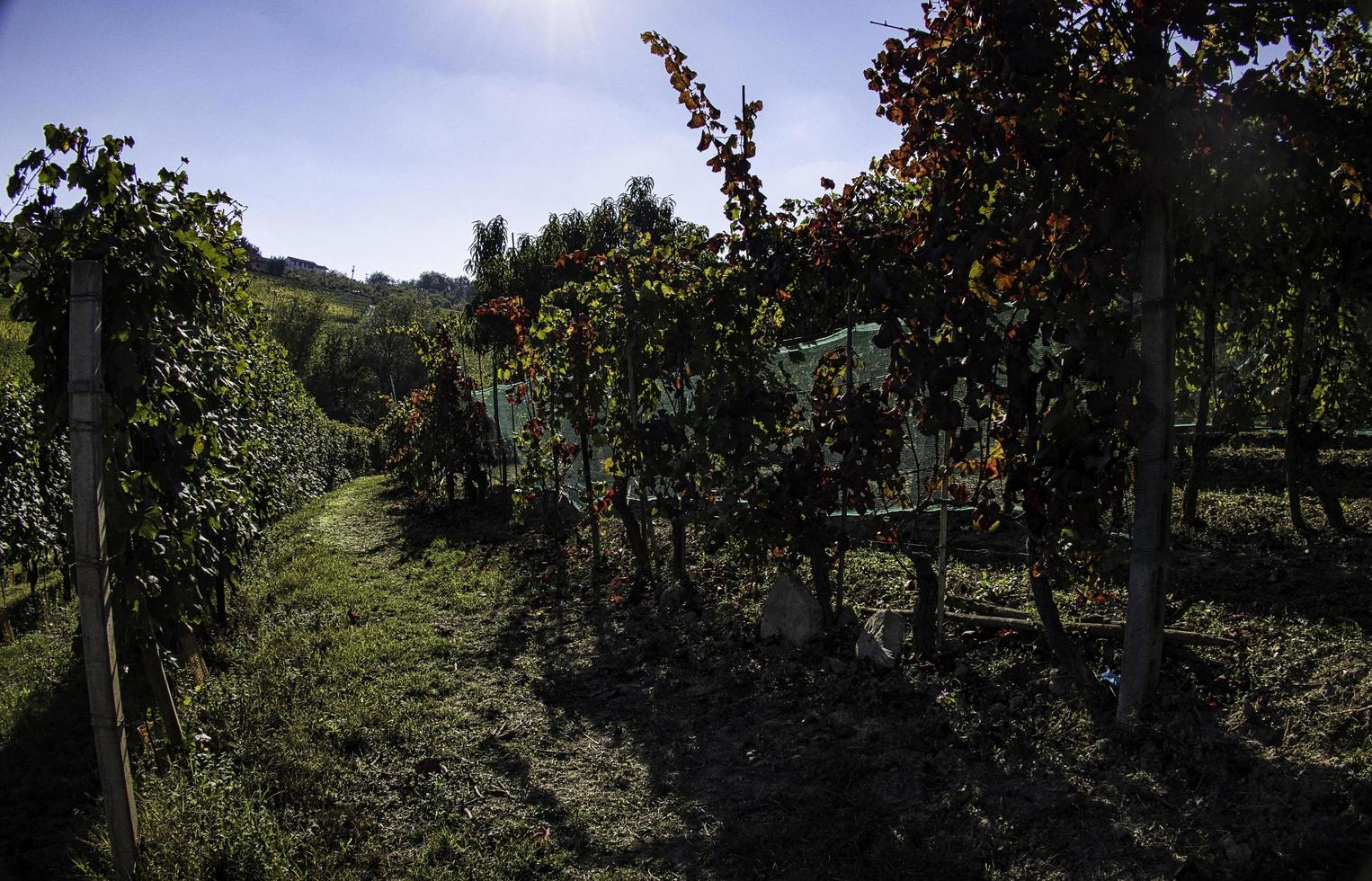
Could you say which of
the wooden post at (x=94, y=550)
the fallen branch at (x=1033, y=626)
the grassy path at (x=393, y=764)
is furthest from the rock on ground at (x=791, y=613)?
the wooden post at (x=94, y=550)

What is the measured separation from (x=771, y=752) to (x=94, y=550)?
2.69m

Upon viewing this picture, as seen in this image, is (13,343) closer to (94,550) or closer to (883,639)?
(94,550)

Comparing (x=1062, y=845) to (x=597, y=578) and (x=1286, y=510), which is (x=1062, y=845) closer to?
(x=1286, y=510)

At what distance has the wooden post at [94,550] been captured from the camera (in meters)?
2.76

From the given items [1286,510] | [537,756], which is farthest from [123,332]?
[1286,510]

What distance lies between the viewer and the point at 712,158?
14.6 ft

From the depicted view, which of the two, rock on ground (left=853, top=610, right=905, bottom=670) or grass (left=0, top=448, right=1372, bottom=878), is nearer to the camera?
grass (left=0, top=448, right=1372, bottom=878)

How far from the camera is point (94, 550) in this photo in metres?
2.80

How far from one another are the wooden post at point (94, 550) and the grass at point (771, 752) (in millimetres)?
234

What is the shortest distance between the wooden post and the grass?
234 millimetres

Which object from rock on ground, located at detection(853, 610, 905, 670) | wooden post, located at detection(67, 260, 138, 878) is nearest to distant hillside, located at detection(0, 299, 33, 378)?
wooden post, located at detection(67, 260, 138, 878)

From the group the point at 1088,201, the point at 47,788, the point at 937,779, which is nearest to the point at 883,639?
the point at 937,779

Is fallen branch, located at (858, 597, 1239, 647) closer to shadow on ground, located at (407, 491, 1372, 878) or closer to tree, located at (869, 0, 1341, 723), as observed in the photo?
shadow on ground, located at (407, 491, 1372, 878)

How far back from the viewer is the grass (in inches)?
107
